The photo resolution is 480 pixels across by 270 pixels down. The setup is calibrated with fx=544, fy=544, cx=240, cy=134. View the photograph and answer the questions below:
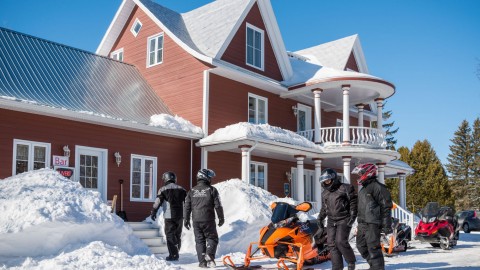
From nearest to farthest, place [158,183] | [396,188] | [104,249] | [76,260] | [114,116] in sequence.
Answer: [76,260]
[104,249]
[114,116]
[158,183]
[396,188]

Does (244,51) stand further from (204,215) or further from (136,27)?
(204,215)

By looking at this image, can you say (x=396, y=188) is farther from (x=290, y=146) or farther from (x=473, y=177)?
(x=290, y=146)

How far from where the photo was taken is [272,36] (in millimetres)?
23219

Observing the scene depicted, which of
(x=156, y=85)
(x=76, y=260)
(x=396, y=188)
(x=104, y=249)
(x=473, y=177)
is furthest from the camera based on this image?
(x=473, y=177)

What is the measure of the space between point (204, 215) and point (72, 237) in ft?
8.06

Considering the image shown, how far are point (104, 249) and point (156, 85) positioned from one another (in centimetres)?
1266

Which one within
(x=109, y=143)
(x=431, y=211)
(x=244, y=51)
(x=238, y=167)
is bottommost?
(x=431, y=211)

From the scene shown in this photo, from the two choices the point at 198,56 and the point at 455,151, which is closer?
the point at 198,56

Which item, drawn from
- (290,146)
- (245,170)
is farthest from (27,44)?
(290,146)

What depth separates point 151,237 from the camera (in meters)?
13.8

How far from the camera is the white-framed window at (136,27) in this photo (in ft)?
75.3

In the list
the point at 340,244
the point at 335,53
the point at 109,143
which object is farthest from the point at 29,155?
the point at 335,53

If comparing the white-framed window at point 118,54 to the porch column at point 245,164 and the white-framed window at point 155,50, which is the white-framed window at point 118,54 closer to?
the white-framed window at point 155,50

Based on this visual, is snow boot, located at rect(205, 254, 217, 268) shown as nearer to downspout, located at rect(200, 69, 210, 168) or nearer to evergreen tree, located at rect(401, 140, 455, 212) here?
downspout, located at rect(200, 69, 210, 168)
